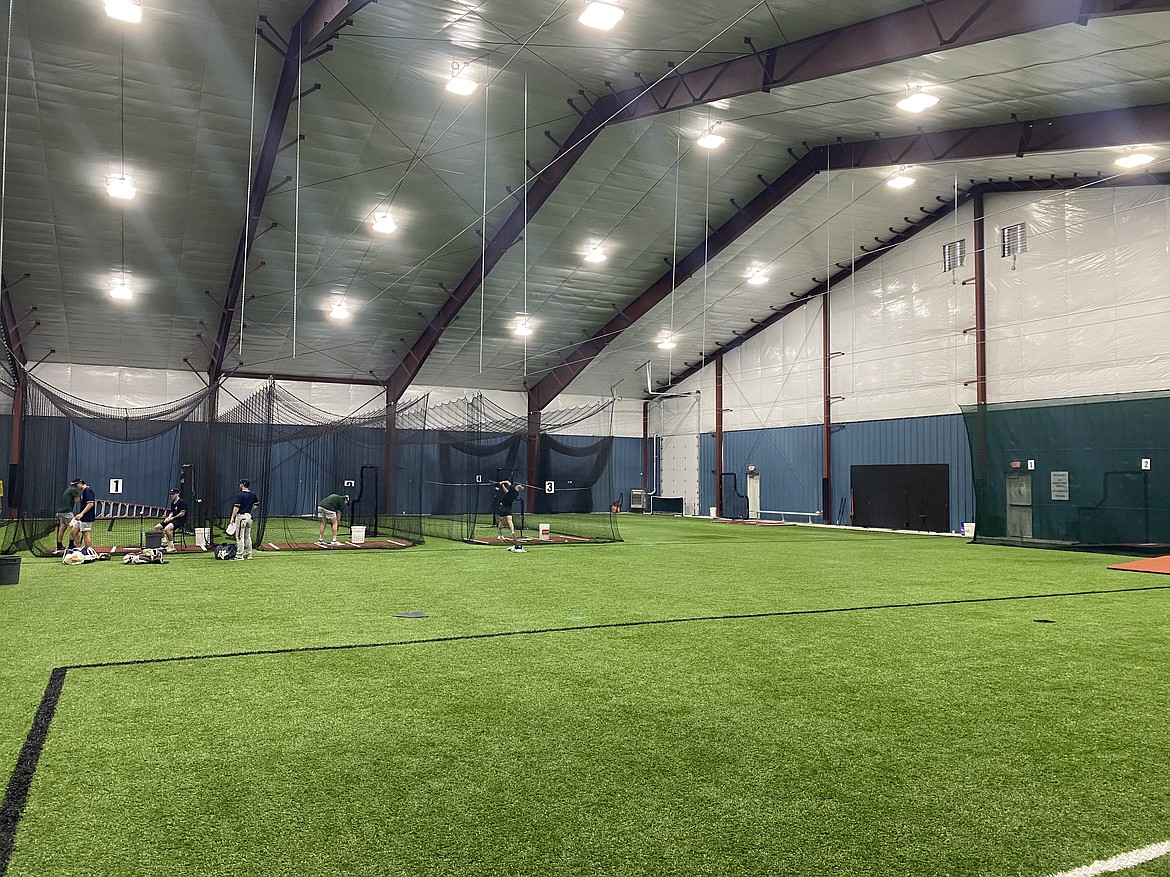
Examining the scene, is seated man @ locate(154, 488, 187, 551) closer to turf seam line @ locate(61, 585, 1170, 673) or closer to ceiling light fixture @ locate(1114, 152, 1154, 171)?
turf seam line @ locate(61, 585, 1170, 673)

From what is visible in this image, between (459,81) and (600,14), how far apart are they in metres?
2.79

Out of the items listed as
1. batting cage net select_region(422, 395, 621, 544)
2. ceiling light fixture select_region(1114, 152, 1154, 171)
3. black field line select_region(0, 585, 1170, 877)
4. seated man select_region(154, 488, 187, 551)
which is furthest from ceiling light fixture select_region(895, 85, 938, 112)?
seated man select_region(154, 488, 187, 551)

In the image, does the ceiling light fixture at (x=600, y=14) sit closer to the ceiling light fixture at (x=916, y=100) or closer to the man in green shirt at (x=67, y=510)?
the ceiling light fixture at (x=916, y=100)

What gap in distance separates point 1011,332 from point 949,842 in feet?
55.8

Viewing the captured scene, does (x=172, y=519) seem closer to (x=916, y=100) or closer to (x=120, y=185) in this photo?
(x=120, y=185)

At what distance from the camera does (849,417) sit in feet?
68.0

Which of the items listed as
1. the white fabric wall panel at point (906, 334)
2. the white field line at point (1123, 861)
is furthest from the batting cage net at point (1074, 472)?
the white field line at point (1123, 861)

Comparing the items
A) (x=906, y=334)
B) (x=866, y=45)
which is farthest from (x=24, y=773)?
(x=906, y=334)

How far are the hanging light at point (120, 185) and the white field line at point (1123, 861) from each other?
15.0 metres

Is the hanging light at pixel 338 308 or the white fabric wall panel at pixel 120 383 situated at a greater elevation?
the hanging light at pixel 338 308

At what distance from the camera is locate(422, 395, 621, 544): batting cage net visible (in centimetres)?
1562

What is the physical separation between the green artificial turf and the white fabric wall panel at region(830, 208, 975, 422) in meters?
12.2

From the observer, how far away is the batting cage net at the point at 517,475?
1562cm

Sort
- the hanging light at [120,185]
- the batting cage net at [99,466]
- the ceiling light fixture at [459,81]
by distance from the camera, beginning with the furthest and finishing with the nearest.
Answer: the hanging light at [120,185]
the batting cage net at [99,466]
the ceiling light fixture at [459,81]
